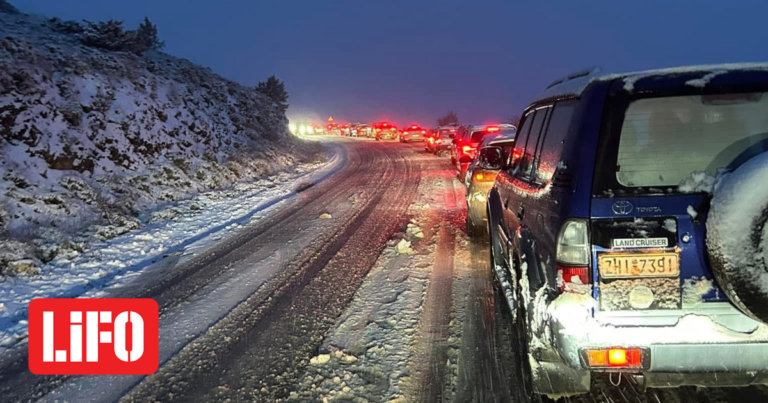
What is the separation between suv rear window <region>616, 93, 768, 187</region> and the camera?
2.65 meters

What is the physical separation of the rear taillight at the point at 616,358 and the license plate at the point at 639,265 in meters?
0.40

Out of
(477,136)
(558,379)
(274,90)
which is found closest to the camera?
(558,379)

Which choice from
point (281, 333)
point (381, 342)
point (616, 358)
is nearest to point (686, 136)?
point (616, 358)

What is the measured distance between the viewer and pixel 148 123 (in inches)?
572

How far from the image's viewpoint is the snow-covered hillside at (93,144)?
8.41 m

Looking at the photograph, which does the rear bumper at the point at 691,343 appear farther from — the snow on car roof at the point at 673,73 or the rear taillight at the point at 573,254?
the snow on car roof at the point at 673,73

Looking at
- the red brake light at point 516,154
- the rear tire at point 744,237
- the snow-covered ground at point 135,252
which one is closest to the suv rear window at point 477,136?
the snow-covered ground at point 135,252

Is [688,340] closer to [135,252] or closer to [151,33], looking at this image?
[135,252]

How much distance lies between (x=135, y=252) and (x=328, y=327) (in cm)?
444

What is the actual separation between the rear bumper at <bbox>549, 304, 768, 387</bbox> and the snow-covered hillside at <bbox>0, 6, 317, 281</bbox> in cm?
713

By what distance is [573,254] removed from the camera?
266cm

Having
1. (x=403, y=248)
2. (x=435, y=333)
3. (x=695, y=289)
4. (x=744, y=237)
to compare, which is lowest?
(x=435, y=333)

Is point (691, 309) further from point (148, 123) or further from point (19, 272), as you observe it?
point (148, 123)

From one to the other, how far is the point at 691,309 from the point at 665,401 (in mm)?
1004
